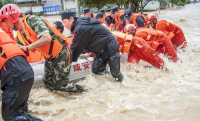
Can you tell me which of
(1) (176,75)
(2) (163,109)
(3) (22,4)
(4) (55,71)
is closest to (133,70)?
(1) (176,75)

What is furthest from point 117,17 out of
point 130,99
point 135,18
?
point 130,99

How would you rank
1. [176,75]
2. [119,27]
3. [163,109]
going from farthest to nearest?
[119,27] → [176,75] → [163,109]

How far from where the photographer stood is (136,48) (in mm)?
3877

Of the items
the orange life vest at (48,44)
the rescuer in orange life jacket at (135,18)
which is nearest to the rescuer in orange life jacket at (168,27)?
the rescuer in orange life jacket at (135,18)

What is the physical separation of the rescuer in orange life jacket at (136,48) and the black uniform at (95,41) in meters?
0.46

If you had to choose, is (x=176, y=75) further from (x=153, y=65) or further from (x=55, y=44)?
(x=55, y=44)

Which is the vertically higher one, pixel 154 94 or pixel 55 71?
pixel 55 71

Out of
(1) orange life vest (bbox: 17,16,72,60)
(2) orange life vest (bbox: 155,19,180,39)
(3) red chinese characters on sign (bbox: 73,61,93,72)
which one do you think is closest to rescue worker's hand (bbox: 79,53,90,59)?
(3) red chinese characters on sign (bbox: 73,61,93,72)

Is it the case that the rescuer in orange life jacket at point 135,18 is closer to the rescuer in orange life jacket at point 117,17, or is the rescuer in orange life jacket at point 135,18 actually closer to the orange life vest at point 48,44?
the rescuer in orange life jacket at point 117,17

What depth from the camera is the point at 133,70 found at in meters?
4.05

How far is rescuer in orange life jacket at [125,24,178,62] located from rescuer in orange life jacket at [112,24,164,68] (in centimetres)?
21

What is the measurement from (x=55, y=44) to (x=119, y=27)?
4.34 meters

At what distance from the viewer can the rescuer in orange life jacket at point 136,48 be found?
12.0ft

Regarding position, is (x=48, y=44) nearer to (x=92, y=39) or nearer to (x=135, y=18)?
(x=92, y=39)
